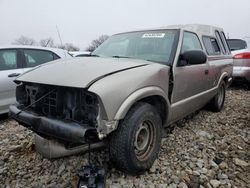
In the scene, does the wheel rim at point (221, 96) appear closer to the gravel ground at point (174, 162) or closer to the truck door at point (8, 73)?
the gravel ground at point (174, 162)

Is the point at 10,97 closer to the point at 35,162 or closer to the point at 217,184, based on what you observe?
the point at 35,162

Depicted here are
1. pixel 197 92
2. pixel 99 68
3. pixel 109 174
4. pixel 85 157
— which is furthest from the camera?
pixel 197 92

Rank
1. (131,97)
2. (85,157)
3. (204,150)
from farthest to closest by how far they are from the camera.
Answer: (204,150), (85,157), (131,97)

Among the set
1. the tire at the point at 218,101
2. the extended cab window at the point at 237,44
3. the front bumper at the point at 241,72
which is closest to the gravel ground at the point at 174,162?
the tire at the point at 218,101

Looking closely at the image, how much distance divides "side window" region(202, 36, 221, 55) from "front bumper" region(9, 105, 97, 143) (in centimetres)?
313

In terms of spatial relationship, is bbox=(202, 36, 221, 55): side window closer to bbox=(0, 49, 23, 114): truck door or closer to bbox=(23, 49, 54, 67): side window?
bbox=(23, 49, 54, 67): side window

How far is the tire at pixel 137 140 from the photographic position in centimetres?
272

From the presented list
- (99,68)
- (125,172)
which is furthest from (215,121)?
(99,68)

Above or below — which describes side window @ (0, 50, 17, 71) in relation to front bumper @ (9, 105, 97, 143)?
above

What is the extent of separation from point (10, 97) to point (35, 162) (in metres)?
2.12

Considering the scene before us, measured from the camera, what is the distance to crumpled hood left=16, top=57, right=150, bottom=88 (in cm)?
266

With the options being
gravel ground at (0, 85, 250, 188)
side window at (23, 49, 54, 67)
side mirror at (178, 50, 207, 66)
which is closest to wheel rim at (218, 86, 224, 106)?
gravel ground at (0, 85, 250, 188)

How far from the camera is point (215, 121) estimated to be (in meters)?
5.08

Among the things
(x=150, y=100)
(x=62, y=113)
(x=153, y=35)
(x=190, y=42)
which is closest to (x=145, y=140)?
(x=150, y=100)
